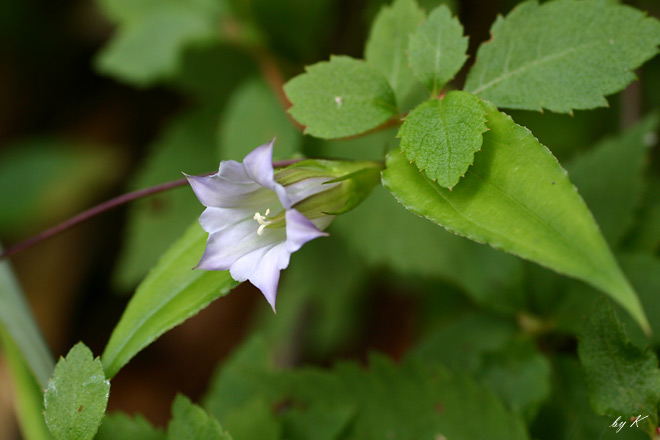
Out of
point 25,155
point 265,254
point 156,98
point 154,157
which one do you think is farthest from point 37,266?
point 265,254

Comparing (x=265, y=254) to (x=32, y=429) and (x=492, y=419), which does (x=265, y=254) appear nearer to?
(x=492, y=419)

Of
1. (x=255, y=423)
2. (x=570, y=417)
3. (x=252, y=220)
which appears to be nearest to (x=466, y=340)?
(x=570, y=417)

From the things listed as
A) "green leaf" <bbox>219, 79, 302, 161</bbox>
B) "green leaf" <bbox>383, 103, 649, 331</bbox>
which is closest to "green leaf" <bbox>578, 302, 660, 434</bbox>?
"green leaf" <bbox>383, 103, 649, 331</bbox>

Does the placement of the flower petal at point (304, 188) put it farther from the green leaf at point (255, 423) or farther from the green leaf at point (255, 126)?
the green leaf at point (255, 126)

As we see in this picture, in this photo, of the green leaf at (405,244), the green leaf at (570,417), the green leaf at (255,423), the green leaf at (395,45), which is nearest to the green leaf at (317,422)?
the green leaf at (255,423)

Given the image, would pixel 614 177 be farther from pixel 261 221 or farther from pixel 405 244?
pixel 261 221

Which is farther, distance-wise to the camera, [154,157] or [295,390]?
[154,157]
